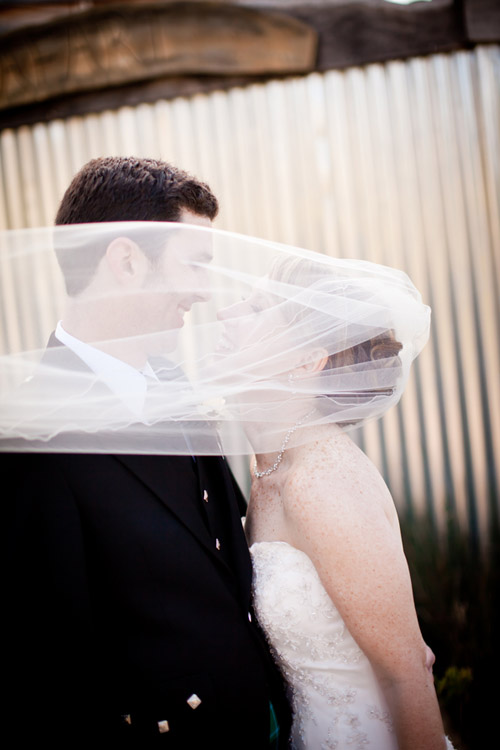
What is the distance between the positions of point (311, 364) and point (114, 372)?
61 centimetres

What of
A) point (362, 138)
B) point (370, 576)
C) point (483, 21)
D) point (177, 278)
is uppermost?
point (483, 21)

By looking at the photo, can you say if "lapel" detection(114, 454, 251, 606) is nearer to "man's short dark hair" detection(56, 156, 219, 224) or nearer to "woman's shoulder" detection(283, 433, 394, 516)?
"woman's shoulder" detection(283, 433, 394, 516)

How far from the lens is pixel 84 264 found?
4.68ft

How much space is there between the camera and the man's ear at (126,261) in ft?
4.72

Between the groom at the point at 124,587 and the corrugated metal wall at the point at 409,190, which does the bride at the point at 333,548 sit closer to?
the groom at the point at 124,587

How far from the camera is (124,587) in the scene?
124 cm

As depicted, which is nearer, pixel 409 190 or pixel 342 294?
pixel 342 294

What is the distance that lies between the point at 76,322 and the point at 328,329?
0.71m

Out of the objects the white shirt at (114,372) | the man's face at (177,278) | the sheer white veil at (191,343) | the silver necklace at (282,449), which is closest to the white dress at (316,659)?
the silver necklace at (282,449)

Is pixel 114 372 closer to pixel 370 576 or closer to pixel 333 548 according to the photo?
pixel 333 548

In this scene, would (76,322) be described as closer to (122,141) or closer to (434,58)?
(122,141)

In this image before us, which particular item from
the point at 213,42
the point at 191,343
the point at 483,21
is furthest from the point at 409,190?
the point at 191,343

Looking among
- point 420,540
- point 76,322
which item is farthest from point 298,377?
point 420,540

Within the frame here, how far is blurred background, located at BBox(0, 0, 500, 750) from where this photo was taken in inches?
128
